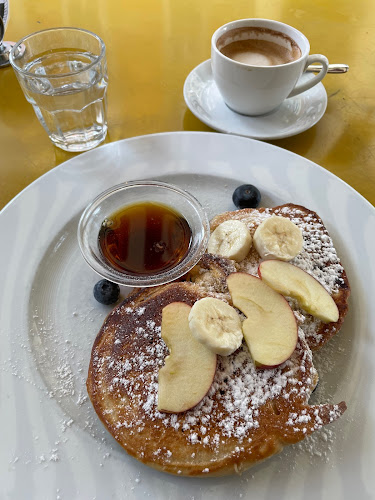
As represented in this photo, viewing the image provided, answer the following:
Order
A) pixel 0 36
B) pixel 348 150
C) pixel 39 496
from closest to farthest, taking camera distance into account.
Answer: pixel 39 496 → pixel 348 150 → pixel 0 36

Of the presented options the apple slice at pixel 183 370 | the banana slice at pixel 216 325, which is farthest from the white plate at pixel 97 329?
the banana slice at pixel 216 325

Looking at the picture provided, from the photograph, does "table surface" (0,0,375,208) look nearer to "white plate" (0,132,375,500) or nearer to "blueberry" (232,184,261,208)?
"white plate" (0,132,375,500)

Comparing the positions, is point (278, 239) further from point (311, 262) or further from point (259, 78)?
point (259, 78)

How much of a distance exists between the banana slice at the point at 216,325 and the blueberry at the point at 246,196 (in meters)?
0.52

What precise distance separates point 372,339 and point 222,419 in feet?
1.75

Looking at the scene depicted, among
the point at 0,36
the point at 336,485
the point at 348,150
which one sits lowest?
the point at 336,485

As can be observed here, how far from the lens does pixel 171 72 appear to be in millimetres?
2232

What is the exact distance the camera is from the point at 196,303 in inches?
46.6

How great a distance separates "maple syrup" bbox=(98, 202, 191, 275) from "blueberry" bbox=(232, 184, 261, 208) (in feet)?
0.77

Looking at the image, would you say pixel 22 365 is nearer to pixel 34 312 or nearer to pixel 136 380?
pixel 34 312

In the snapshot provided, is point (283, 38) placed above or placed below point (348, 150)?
above

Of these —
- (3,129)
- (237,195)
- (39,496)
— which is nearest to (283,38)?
(237,195)

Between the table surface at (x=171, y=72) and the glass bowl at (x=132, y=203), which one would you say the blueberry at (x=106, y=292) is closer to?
the glass bowl at (x=132, y=203)

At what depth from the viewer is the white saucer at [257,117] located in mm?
1848
